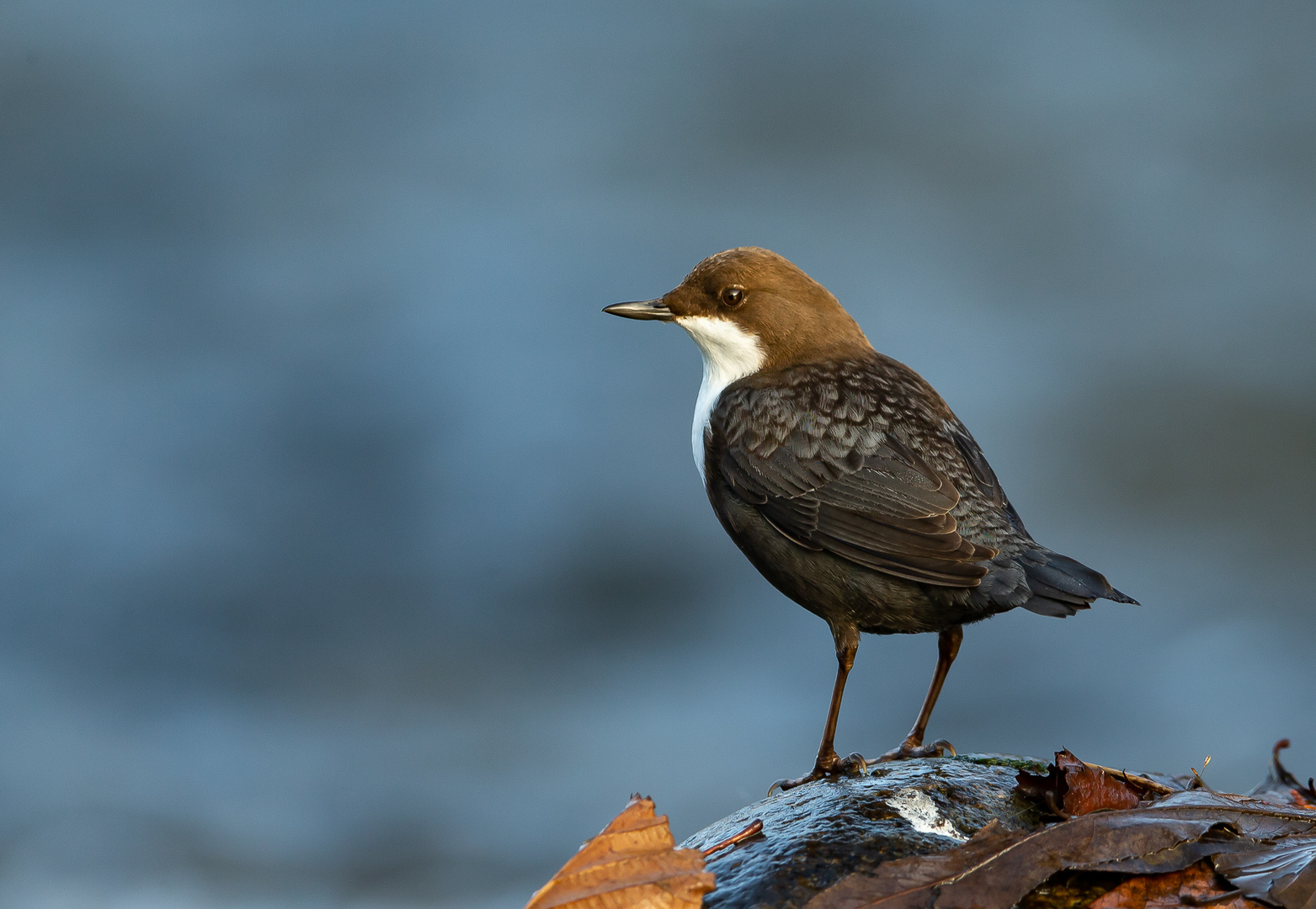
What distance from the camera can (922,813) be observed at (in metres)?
3.13

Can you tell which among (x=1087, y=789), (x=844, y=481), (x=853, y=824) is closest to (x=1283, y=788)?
(x=1087, y=789)

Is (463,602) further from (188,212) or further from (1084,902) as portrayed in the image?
(1084,902)

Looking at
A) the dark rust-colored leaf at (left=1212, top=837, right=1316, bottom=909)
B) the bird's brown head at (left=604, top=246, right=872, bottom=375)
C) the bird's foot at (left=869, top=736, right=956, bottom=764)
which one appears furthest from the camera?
the bird's brown head at (left=604, top=246, right=872, bottom=375)

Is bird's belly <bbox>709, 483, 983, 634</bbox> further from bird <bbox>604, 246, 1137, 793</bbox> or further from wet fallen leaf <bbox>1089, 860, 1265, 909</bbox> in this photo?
wet fallen leaf <bbox>1089, 860, 1265, 909</bbox>

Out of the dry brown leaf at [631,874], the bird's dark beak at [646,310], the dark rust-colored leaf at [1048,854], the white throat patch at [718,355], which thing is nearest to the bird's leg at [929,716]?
the white throat patch at [718,355]

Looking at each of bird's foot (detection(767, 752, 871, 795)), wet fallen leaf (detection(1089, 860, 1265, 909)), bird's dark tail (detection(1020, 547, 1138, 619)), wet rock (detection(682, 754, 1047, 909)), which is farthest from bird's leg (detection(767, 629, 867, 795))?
wet fallen leaf (detection(1089, 860, 1265, 909))

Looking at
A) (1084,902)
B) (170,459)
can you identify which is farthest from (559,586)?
(1084,902)

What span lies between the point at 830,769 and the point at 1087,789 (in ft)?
3.11

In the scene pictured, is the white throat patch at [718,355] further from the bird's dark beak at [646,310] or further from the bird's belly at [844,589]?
the bird's belly at [844,589]

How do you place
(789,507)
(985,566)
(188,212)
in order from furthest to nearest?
(188,212) < (789,507) < (985,566)

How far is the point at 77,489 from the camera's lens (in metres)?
10.6

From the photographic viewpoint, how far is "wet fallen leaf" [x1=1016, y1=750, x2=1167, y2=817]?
3.07 meters

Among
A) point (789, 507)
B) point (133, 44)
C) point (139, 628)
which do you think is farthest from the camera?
point (133, 44)

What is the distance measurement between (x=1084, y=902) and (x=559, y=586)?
790 centimetres
